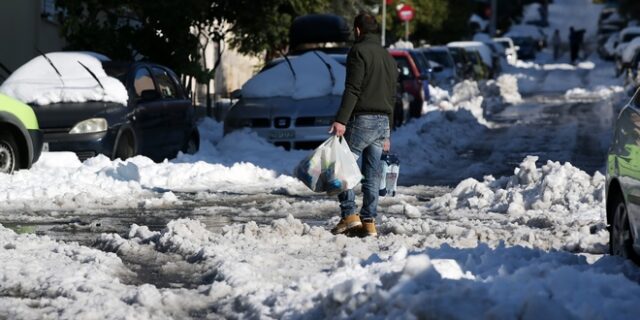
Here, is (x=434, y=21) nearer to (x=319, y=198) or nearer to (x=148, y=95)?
(x=148, y=95)

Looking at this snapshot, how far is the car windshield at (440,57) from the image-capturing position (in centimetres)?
4278

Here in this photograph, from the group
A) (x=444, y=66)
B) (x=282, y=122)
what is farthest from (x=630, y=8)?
(x=282, y=122)

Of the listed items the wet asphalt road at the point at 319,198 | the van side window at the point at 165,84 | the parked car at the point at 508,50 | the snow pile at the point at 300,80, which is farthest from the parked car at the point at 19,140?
the parked car at the point at 508,50

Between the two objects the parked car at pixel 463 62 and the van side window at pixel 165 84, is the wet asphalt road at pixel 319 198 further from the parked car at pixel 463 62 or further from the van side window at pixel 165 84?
the parked car at pixel 463 62

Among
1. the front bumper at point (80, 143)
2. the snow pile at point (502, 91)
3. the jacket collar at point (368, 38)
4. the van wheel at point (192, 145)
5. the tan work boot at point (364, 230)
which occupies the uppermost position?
the jacket collar at point (368, 38)

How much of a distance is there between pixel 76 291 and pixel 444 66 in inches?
1346

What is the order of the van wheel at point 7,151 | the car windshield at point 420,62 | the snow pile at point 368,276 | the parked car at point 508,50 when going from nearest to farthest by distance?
the snow pile at point 368,276, the van wheel at point 7,151, the car windshield at point 420,62, the parked car at point 508,50

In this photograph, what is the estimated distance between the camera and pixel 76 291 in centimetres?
890

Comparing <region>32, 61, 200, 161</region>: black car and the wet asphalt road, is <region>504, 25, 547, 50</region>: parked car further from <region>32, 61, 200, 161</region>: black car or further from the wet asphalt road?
<region>32, 61, 200, 161</region>: black car

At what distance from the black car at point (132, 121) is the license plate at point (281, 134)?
3.42ft

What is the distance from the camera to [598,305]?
284 inches

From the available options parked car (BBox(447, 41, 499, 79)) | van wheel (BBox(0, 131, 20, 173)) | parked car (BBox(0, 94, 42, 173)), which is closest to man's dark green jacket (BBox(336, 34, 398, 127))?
parked car (BBox(0, 94, 42, 173))

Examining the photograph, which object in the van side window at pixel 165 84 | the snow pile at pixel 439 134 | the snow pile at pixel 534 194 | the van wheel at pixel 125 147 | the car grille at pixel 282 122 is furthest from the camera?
the car grille at pixel 282 122

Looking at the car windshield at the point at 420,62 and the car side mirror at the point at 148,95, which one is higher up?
the car side mirror at the point at 148,95
